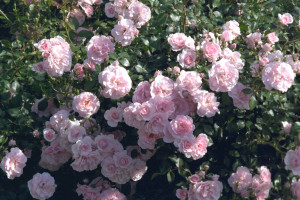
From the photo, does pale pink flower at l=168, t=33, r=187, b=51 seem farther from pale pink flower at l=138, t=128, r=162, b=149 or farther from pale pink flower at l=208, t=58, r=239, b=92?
pale pink flower at l=138, t=128, r=162, b=149

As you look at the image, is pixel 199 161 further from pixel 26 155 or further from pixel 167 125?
pixel 26 155

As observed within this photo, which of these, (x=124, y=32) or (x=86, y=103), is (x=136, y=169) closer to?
(x=86, y=103)

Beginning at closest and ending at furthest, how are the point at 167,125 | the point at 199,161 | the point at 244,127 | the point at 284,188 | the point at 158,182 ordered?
the point at 167,125 → the point at 284,188 → the point at 244,127 → the point at 199,161 → the point at 158,182

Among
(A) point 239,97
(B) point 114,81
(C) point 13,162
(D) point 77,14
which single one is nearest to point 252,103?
(A) point 239,97

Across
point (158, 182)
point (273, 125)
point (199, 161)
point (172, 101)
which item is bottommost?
point (158, 182)

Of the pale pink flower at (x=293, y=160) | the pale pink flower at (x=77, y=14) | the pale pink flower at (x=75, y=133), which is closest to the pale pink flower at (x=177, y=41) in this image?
the pale pink flower at (x=75, y=133)

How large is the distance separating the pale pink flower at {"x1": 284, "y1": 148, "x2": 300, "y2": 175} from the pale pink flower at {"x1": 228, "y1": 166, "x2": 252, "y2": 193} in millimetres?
232

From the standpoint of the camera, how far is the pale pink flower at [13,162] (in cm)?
237

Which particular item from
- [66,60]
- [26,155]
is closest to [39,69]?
[66,60]

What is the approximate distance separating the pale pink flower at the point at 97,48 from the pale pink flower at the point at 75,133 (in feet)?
1.32

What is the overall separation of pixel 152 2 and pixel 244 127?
117cm

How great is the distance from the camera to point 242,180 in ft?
7.41

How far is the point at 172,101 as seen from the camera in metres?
2.21

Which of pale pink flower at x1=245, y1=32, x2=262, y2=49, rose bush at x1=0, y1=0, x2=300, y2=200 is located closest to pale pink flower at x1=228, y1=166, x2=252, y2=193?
rose bush at x1=0, y1=0, x2=300, y2=200
